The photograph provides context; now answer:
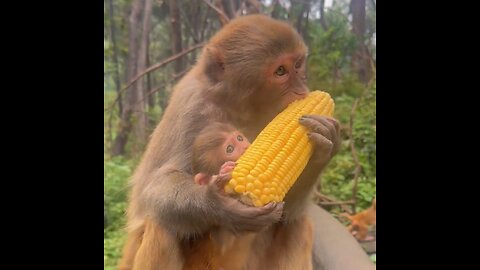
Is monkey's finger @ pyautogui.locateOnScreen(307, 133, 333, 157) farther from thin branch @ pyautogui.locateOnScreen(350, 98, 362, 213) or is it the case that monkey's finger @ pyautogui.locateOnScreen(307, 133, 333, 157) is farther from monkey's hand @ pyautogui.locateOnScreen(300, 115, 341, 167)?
thin branch @ pyautogui.locateOnScreen(350, 98, 362, 213)

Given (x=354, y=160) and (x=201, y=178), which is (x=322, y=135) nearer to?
(x=201, y=178)

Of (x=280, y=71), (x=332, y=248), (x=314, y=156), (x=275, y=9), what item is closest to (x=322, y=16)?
(x=275, y=9)

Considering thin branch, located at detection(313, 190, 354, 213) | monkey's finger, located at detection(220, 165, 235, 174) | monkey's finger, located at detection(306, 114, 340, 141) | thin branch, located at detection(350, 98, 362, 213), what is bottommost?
thin branch, located at detection(313, 190, 354, 213)

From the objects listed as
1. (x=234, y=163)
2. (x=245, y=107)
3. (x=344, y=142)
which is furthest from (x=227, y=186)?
(x=344, y=142)

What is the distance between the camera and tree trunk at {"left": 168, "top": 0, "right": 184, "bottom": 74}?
2315 mm

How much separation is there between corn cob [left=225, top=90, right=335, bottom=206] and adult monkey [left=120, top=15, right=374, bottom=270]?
0.05 metres

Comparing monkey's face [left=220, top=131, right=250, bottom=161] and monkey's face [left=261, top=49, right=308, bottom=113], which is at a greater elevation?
monkey's face [left=261, top=49, right=308, bottom=113]

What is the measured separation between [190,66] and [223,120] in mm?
405

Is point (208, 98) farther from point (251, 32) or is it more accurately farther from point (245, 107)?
point (251, 32)

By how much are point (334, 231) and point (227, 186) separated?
135 cm

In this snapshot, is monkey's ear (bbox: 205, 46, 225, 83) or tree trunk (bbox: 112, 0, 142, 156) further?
tree trunk (bbox: 112, 0, 142, 156)

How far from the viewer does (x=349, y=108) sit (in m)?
2.47

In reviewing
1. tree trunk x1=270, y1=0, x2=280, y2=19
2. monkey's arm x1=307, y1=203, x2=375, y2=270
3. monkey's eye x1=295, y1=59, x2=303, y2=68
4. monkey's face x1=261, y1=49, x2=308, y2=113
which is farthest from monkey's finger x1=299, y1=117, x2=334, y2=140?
monkey's arm x1=307, y1=203, x2=375, y2=270

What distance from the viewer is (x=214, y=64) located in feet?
7.15
